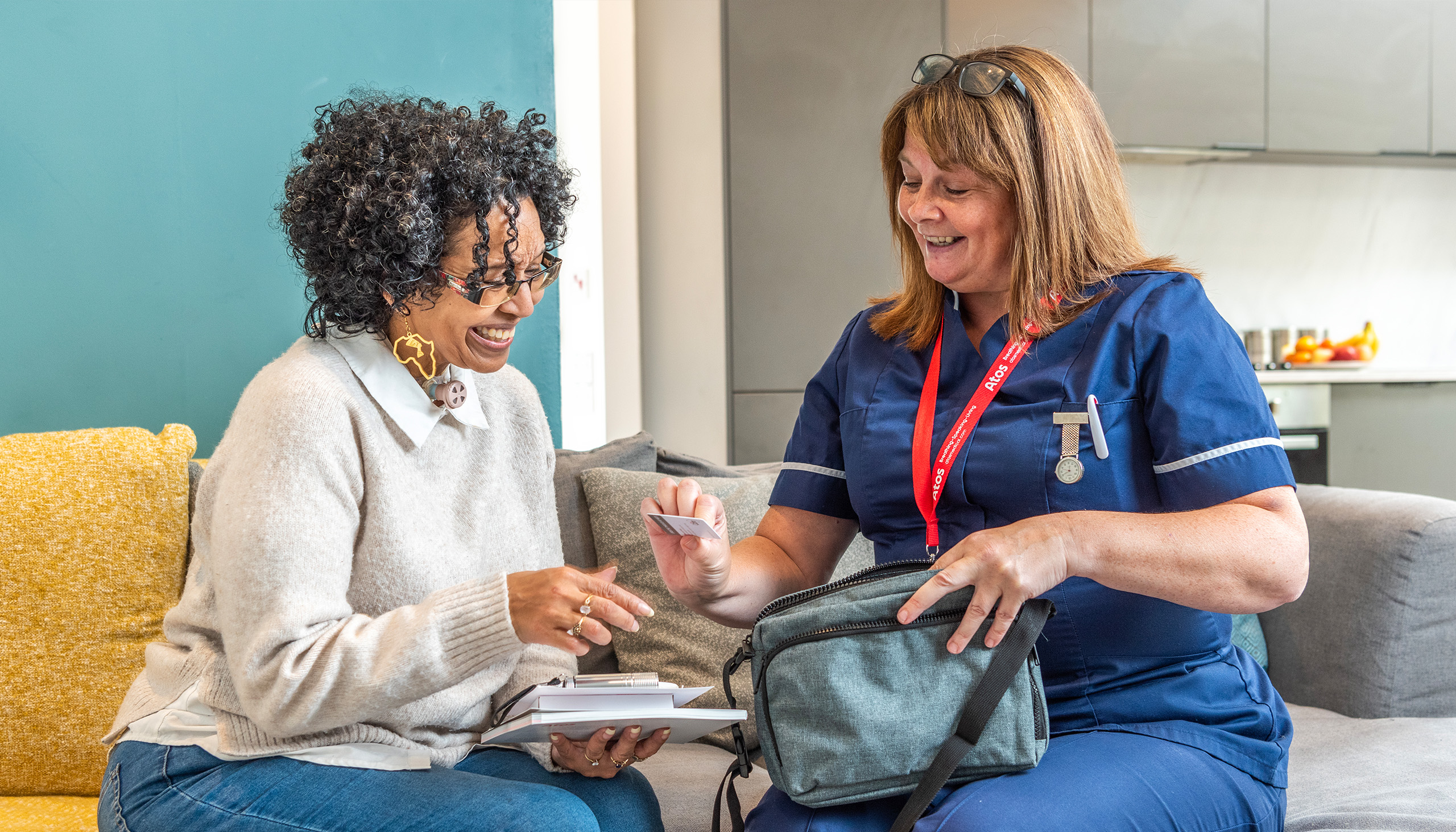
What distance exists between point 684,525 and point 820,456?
14.0 inches

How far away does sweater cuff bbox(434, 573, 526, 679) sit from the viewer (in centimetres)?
105

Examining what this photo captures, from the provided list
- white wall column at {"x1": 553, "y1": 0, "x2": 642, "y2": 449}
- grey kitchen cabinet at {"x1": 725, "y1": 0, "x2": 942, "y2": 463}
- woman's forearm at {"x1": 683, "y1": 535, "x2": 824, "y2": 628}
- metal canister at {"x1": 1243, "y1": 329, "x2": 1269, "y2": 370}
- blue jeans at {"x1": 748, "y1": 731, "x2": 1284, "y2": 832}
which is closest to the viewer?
blue jeans at {"x1": 748, "y1": 731, "x2": 1284, "y2": 832}

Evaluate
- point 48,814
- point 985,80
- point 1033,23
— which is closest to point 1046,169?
point 985,80

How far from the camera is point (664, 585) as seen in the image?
5.73 ft

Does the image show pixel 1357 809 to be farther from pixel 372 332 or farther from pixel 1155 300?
pixel 372 332

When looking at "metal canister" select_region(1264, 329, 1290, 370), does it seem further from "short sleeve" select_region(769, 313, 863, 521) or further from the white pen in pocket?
the white pen in pocket

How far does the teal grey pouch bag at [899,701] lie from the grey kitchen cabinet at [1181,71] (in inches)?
142

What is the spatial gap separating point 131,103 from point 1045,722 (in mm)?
1860

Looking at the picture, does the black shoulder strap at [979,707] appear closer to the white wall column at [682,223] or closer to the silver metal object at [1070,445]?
the silver metal object at [1070,445]

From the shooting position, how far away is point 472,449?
135cm

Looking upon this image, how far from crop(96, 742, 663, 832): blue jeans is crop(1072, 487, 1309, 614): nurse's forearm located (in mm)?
626

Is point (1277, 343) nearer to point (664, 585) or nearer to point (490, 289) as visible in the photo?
point (664, 585)

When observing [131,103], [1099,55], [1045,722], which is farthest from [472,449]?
[1099,55]

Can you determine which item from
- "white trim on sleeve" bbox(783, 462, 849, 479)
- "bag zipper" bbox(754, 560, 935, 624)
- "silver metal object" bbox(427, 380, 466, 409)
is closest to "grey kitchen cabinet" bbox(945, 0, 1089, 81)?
"white trim on sleeve" bbox(783, 462, 849, 479)
